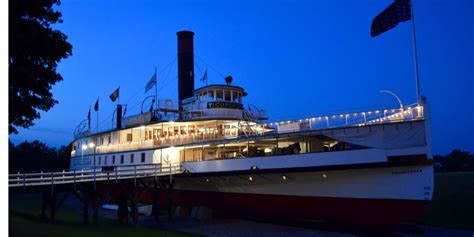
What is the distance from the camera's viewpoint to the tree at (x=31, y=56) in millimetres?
12008

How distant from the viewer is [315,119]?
59.2 ft

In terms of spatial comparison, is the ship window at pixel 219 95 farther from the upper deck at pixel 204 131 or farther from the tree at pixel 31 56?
the tree at pixel 31 56

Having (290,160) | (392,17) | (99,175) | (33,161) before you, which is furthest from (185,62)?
(33,161)

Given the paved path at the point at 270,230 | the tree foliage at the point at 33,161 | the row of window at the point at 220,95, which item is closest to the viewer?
the paved path at the point at 270,230

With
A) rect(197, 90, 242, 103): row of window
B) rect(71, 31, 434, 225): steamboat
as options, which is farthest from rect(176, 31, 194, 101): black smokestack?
rect(197, 90, 242, 103): row of window

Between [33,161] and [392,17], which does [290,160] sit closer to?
[392,17]

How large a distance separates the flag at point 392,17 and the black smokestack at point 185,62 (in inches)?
683

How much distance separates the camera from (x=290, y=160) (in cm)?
1806

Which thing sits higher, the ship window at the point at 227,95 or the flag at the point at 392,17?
the flag at the point at 392,17

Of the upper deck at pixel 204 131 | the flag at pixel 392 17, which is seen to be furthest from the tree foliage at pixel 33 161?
the flag at pixel 392 17

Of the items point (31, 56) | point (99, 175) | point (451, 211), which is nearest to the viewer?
point (31, 56)

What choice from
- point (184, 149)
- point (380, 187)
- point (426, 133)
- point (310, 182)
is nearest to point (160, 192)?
point (184, 149)

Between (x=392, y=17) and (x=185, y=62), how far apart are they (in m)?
18.5

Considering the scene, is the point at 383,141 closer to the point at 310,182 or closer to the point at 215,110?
the point at 310,182
